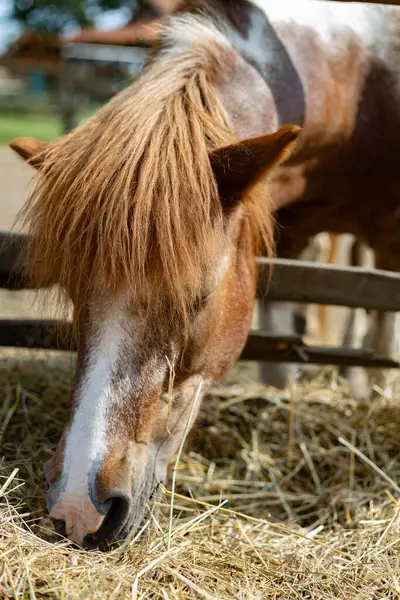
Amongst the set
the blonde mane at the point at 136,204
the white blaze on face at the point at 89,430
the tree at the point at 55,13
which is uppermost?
the tree at the point at 55,13

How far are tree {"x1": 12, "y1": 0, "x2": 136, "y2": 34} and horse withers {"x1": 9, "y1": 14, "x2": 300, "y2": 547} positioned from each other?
29.4m

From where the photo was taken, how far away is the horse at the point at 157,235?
1720 mm

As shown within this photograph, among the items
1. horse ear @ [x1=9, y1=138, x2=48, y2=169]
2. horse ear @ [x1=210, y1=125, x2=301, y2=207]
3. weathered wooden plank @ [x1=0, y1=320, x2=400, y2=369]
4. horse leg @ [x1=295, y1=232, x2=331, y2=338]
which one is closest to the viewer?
horse ear @ [x1=210, y1=125, x2=301, y2=207]

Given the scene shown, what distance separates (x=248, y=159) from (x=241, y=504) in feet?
4.31

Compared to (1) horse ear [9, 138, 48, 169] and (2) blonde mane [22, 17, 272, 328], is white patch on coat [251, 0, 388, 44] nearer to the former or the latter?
(2) blonde mane [22, 17, 272, 328]

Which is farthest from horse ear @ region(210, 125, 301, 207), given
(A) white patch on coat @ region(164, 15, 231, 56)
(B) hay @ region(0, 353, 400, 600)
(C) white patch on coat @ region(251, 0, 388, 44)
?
(C) white patch on coat @ region(251, 0, 388, 44)

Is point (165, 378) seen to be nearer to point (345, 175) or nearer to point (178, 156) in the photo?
point (178, 156)

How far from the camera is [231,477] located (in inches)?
106

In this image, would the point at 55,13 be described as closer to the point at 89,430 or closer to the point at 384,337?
the point at 384,337

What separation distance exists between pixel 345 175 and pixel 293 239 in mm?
462

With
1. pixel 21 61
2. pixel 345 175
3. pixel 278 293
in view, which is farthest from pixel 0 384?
pixel 21 61

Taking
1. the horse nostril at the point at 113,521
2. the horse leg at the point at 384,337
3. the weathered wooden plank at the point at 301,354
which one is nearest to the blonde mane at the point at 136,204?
the horse nostril at the point at 113,521

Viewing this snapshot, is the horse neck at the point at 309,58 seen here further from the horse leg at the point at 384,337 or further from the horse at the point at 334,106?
the horse leg at the point at 384,337

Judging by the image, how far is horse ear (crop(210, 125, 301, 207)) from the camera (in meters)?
1.86
